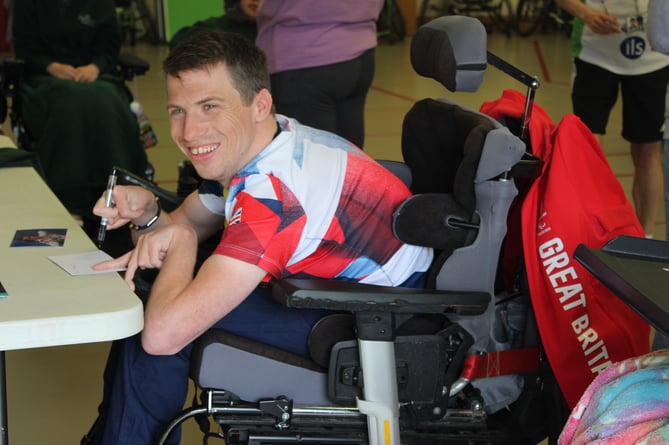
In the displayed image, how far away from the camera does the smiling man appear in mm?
1593

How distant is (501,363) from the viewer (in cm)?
179

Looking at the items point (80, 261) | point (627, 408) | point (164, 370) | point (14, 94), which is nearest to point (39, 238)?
point (80, 261)

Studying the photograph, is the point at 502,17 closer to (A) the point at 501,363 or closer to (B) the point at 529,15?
(B) the point at 529,15

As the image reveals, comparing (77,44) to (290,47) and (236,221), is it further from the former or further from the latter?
(236,221)

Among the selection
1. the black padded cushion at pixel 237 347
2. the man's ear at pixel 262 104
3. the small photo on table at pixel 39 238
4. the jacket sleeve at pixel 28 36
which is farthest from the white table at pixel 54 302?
the jacket sleeve at pixel 28 36

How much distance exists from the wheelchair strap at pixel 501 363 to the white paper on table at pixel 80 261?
683 millimetres

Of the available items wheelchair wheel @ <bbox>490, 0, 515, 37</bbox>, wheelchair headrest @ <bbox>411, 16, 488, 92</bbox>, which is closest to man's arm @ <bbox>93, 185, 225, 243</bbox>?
wheelchair headrest @ <bbox>411, 16, 488, 92</bbox>

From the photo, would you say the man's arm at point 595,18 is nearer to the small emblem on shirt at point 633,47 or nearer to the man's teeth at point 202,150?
the small emblem on shirt at point 633,47

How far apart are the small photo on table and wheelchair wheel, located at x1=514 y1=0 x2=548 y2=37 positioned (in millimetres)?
10072

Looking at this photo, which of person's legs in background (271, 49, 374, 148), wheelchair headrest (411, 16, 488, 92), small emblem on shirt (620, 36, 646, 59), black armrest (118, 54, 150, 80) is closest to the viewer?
wheelchair headrest (411, 16, 488, 92)

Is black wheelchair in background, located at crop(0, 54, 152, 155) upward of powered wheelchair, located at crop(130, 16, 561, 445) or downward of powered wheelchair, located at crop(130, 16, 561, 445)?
downward

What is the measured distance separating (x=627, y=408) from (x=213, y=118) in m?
0.90

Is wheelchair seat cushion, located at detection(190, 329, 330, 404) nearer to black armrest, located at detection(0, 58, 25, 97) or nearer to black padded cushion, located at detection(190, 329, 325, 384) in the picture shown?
black padded cushion, located at detection(190, 329, 325, 384)

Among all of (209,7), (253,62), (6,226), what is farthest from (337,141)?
(209,7)
